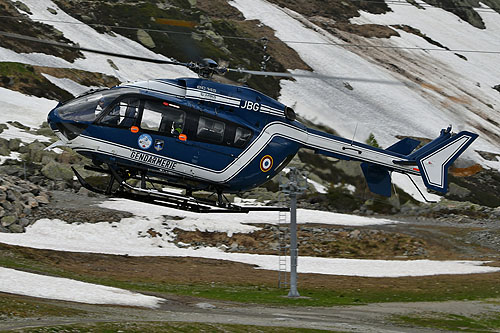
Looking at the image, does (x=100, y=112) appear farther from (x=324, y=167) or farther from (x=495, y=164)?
(x=495, y=164)

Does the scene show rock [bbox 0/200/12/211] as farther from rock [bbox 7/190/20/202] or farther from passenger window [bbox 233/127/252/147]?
passenger window [bbox 233/127/252/147]

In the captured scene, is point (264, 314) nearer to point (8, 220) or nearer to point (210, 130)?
point (210, 130)

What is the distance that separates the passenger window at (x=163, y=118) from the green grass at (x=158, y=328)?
22.0ft

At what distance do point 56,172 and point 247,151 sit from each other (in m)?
32.6

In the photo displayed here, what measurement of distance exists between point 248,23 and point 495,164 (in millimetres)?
42201

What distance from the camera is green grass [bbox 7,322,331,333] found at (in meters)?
20.6

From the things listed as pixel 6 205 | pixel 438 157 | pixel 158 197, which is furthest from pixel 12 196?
pixel 438 157

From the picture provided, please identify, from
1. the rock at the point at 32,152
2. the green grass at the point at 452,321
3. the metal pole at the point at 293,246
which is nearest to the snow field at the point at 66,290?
the metal pole at the point at 293,246

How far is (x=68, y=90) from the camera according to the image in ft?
240

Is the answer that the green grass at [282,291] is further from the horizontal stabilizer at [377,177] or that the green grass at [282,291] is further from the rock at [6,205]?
the rock at [6,205]

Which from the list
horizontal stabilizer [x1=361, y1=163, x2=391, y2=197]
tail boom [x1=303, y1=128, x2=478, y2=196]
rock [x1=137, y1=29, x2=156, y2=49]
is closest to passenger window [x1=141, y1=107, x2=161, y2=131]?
tail boom [x1=303, y1=128, x2=478, y2=196]

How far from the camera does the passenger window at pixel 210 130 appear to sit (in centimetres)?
2622

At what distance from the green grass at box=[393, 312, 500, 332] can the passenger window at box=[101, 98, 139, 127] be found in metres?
12.8

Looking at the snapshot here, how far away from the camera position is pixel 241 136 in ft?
88.9
